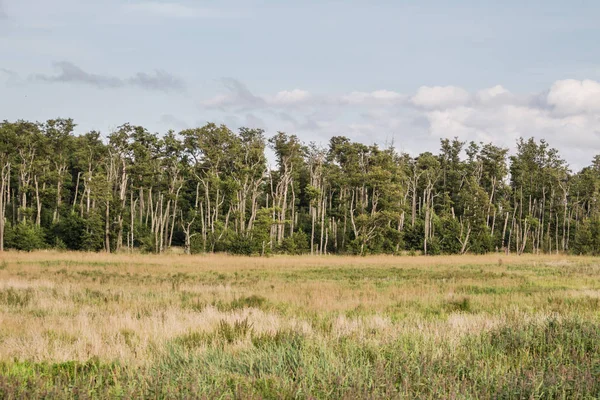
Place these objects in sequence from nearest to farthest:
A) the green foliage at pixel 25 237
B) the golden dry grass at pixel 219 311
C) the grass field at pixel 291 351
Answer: the grass field at pixel 291 351 < the golden dry grass at pixel 219 311 < the green foliage at pixel 25 237

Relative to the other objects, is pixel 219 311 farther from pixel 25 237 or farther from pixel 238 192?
pixel 238 192

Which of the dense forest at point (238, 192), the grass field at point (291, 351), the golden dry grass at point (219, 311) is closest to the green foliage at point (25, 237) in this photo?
the dense forest at point (238, 192)

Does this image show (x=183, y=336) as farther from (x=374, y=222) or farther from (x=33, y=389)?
(x=374, y=222)

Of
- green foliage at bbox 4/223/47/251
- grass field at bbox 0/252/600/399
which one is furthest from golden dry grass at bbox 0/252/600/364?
green foliage at bbox 4/223/47/251

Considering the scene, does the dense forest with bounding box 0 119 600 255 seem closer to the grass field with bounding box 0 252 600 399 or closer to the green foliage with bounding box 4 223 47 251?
the green foliage with bounding box 4 223 47 251

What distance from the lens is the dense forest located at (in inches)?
2136

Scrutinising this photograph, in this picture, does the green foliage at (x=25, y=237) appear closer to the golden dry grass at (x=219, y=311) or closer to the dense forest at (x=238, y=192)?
the dense forest at (x=238, y=192)

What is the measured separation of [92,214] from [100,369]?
4933 cm

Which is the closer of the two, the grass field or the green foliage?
the grass field

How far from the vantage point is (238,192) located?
208 feet

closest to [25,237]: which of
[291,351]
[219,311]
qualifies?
[219,311]

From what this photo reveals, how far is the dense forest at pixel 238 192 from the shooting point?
54250mm

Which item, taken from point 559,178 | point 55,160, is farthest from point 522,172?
point 55,160

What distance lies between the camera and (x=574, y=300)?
15633 mm
